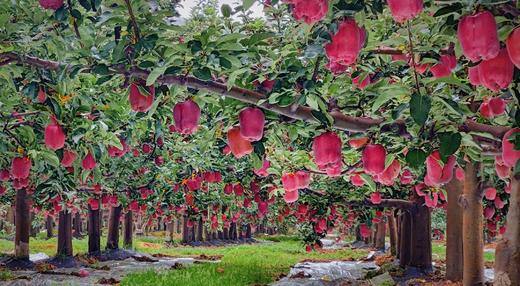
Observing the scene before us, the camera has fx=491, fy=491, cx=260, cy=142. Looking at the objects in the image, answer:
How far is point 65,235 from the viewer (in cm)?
1516

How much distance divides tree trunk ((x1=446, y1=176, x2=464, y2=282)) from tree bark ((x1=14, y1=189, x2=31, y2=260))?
10277 mm

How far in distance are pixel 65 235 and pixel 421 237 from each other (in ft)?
34.5

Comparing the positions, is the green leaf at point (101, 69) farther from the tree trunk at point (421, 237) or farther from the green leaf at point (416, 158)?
the tree trunk at point (421, 237)

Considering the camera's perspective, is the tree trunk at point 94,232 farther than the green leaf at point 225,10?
Yes

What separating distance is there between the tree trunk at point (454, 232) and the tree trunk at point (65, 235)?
34.7ft

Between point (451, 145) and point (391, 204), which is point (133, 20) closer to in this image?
point (451, 145)

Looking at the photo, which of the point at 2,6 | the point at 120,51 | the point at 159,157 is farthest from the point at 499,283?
the point at 159,157

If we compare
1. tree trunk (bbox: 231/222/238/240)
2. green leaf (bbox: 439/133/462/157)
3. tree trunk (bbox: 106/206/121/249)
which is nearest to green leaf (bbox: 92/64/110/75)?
green leaf (bbox: 439/133/462/157)

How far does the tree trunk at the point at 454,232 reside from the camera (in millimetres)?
8711

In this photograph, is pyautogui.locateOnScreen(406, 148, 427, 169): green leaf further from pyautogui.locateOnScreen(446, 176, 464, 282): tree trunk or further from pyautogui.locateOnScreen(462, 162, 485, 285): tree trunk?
pyautogui.locateOnScreen(446, 176, 464, 282): tree trunk

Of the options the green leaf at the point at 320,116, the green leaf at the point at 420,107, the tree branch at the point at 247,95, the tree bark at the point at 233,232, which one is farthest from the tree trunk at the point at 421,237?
the tree bark at the point at 233,232

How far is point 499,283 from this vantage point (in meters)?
4.49

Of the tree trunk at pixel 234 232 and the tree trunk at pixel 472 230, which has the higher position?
the tree trunk at pixel 472 230

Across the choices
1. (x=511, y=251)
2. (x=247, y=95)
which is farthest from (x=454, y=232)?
(x=247, y=95)
